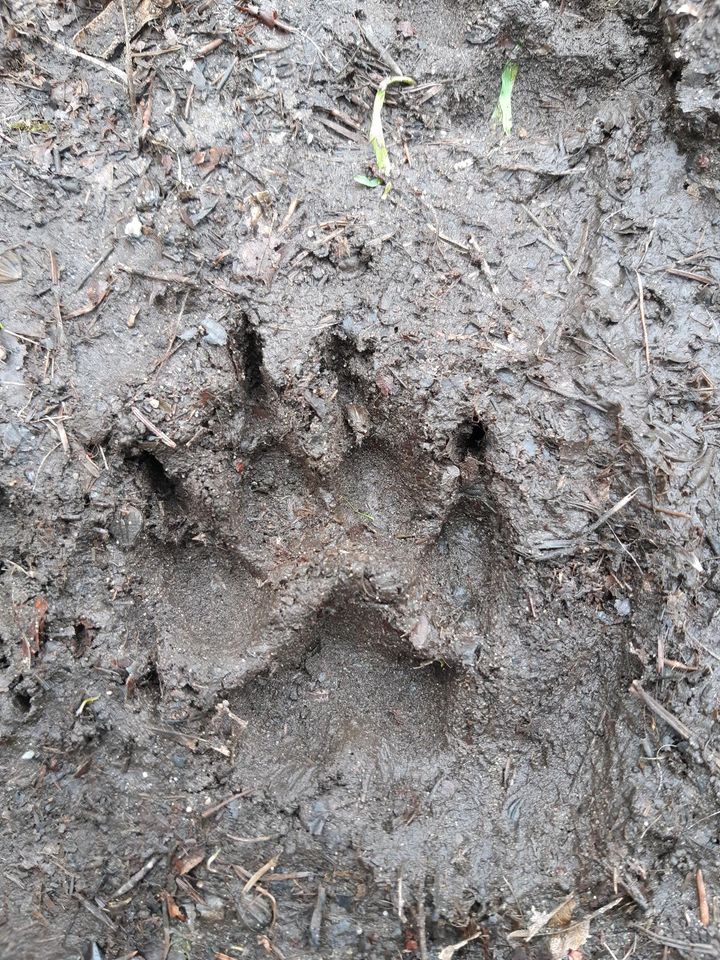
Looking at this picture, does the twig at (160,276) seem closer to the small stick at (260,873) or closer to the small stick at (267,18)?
the small stick at (267,18)

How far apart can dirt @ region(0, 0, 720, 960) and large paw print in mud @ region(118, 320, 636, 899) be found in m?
0.01

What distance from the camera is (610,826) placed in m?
2.23

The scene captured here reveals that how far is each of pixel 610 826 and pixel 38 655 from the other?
186cm

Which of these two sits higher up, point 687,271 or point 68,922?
point 687,271

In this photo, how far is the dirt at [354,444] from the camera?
225 cm

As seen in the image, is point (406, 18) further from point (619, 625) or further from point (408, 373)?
point (619, 625)

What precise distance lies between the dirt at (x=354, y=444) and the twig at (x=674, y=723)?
0.05 ft

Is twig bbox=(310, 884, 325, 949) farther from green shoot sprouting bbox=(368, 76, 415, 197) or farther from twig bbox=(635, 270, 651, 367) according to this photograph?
green shoot sprouting bbox=(368, 76, 415, 197)

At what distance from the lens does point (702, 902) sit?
2123 mm

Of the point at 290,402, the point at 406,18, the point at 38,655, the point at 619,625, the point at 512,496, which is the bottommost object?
the point at 38,655

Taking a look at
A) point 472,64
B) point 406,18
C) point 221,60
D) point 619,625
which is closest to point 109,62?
point 221,60

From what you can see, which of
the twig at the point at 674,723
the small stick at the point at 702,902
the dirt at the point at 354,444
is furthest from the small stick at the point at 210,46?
the small stick at the point at 702,902

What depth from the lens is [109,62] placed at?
230 centimetres

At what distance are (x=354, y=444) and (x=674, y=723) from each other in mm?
1284
